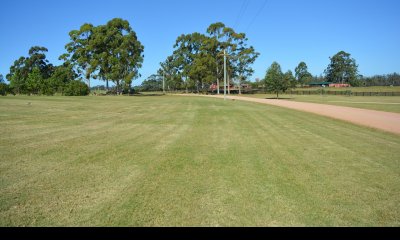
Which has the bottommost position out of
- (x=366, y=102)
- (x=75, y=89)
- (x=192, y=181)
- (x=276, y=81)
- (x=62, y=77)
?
(x=366, y=102)

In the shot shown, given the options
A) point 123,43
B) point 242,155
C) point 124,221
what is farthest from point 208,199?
point 123,43

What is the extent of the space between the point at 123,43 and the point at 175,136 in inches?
2105

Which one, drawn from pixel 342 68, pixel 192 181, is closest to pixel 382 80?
pixel 342 68

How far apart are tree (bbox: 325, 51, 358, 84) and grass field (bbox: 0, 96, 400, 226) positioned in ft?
507

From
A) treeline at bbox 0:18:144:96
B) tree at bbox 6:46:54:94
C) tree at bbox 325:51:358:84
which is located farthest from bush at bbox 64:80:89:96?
tree at bbox 325:51:358:84

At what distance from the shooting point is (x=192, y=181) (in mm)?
5668

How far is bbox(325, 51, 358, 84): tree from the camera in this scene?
149625 mm

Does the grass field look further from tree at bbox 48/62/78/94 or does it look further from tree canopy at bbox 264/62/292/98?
tree at bbox 48/62/78/94

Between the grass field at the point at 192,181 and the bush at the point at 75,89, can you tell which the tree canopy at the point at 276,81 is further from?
the grass field at the point at 192,181

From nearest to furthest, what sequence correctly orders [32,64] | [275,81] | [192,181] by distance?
[192,181]
[275,81]
[32,64]

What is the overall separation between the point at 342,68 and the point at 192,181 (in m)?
165

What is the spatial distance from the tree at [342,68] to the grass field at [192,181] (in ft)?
Result: 507

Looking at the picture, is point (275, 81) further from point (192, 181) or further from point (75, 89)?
point (192, 181)

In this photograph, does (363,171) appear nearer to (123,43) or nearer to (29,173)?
(29,173)
